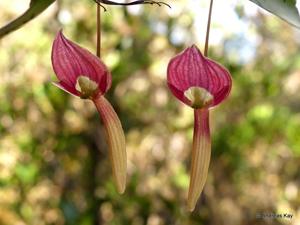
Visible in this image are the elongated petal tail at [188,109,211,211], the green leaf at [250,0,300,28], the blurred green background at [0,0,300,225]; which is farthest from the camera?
the blurred green background at [0,0,300,225]

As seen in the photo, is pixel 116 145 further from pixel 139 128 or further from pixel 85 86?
pixel 139 128

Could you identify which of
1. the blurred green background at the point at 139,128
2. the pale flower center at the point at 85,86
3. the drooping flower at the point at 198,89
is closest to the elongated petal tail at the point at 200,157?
the drooping flower at the point at 198,89

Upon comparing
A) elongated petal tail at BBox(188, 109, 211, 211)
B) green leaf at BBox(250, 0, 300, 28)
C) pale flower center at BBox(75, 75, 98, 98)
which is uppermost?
green leaf at BBox(250, 0, 300, 28)

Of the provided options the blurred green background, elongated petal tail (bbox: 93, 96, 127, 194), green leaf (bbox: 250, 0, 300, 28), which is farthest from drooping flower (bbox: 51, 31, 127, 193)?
the blurred green background

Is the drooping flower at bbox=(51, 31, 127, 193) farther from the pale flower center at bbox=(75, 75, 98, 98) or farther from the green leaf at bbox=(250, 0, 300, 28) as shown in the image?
the green leaf at bbox=(250, 0, 300, 28)

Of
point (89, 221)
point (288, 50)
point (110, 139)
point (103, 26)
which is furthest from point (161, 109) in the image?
point (110, 139)

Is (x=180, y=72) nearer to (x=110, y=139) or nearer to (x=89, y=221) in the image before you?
(x=110, y=139)

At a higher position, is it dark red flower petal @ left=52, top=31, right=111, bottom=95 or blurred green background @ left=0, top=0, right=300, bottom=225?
dark red flower petal @ left=52, top=31, right=111, bottom=95
